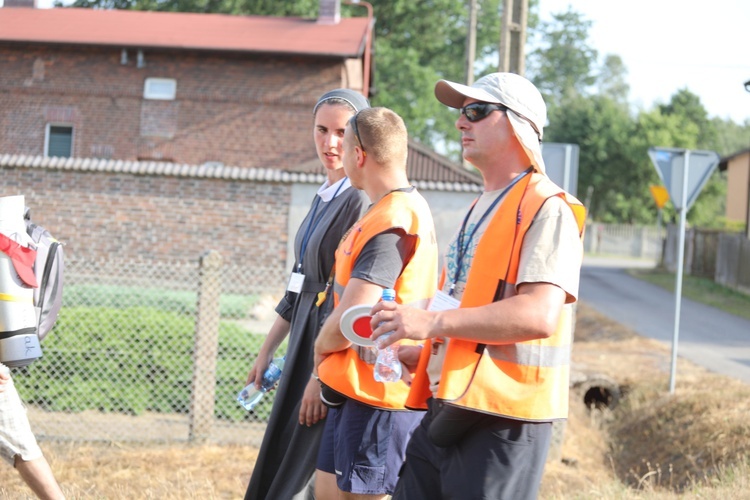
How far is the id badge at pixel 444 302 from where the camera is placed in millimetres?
2682

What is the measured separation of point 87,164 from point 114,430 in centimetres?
1119

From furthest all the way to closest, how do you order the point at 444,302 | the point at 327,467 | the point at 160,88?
1. the point at 160,88
2. the point at 327,467
3. the point at 444,302

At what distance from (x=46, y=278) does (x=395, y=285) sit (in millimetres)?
1677

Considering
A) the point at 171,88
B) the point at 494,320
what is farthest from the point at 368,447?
the point at 171,88

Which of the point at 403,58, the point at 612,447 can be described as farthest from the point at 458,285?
the point at 403,58

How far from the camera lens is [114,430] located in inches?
305

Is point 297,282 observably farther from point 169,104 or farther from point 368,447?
point 169,104

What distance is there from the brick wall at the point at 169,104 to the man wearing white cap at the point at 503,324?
69.6ft

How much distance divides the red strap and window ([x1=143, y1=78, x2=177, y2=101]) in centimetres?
2109

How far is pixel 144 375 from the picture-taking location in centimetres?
820

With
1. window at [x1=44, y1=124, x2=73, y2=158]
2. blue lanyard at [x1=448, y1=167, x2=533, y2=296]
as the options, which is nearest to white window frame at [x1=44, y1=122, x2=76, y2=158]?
window at [x1=44, y1=124, x2=73, y2=158]

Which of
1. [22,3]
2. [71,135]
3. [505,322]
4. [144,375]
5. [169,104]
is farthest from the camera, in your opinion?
[22,3]

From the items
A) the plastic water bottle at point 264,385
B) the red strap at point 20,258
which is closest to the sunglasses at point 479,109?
the plastic water bottle at point 264,385

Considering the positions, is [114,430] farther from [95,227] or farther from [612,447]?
[95,227]
